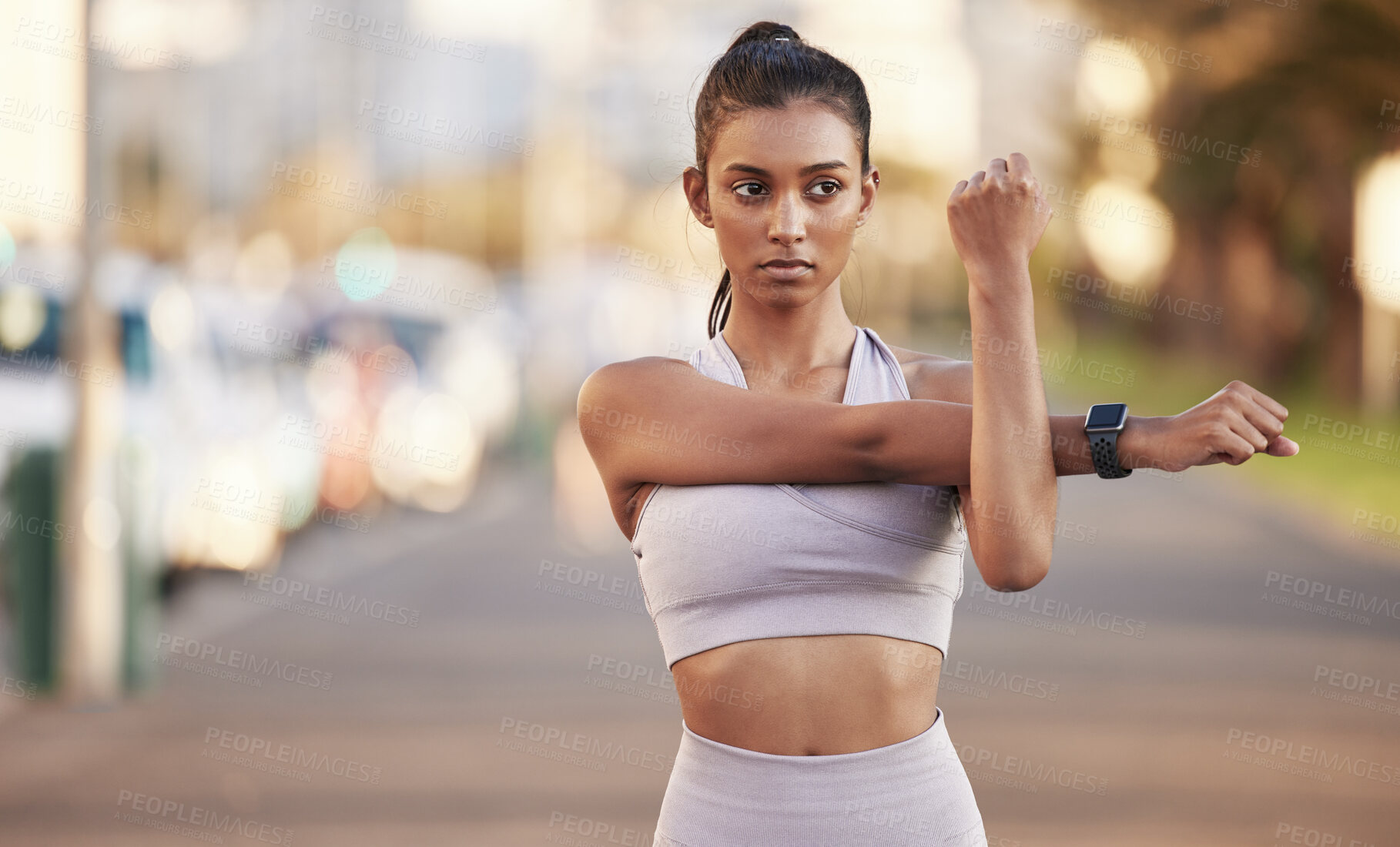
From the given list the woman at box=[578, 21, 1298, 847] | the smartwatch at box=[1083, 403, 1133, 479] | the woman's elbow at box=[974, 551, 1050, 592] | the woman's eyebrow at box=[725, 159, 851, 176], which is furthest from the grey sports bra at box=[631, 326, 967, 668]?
the woman's eyebrow at box=[725, 159, 851, 176]

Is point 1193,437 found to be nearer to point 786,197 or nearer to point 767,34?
point 786,197

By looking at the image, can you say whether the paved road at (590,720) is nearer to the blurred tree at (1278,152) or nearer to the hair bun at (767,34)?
the hair bun at (767,34)

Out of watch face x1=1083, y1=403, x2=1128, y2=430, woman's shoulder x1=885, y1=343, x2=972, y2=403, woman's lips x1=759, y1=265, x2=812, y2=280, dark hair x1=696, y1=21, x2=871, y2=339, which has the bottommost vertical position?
watch face x1=1083, y1=403, x2=1128, y2=430

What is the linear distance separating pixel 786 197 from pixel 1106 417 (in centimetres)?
54

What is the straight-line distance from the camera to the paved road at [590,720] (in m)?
6.46

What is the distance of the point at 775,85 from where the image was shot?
2.36m

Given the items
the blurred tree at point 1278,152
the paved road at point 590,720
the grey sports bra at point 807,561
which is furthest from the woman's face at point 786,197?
the blurred tree at point 1278,152

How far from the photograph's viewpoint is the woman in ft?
7.29

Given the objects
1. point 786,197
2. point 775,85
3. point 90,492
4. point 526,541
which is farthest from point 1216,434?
point 526,541

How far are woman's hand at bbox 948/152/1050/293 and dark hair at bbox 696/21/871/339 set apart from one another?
1.20ft

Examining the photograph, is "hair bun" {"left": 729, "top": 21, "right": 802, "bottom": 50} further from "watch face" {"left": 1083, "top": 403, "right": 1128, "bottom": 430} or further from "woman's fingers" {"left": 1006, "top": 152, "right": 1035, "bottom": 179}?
"watch face" {"left": 1083, "top": 403, "right": 1128, "bottom": 430}

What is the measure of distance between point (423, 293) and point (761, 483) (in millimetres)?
20767

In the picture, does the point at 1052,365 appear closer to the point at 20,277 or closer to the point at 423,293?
the point at 423,293

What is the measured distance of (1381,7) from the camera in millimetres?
19141
